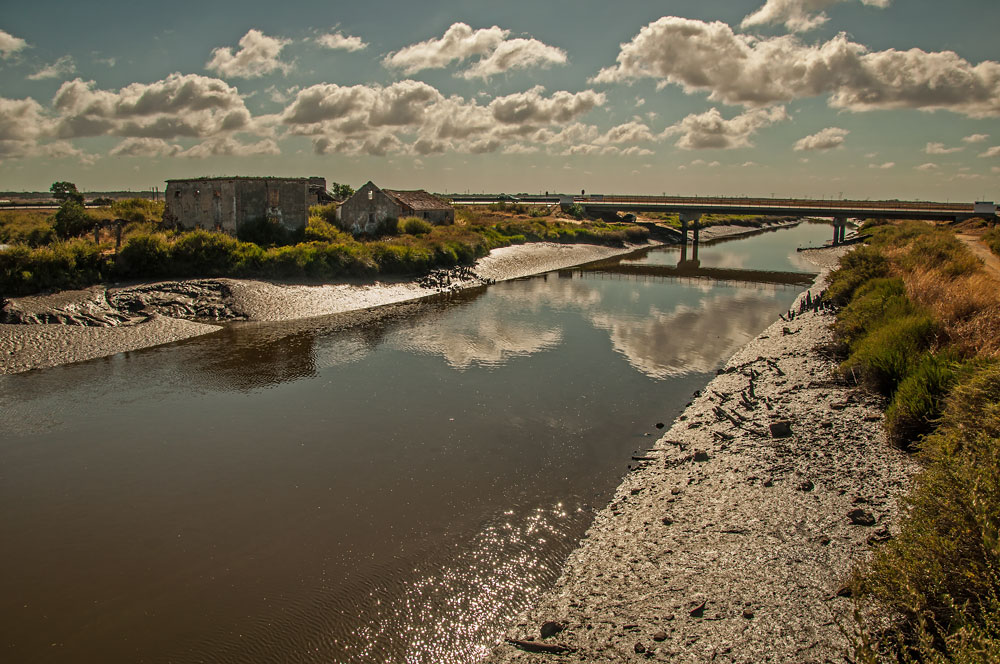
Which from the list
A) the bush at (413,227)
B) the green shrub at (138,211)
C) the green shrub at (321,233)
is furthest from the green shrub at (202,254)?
the bush at (413,227)

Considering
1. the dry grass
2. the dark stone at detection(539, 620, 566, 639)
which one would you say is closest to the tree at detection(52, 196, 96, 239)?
the dark stone at detection(539, 620, 566, 639)

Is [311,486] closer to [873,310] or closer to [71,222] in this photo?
[873,310]

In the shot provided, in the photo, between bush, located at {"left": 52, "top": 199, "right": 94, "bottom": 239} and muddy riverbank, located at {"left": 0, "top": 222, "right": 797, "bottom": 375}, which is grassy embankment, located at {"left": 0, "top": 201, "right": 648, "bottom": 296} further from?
muddy riverbank, located at {"left": 0, "top": 222, "right": 797, "bottom": 375}

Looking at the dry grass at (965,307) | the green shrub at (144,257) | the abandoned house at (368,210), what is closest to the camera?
the dry grass at (965,307)

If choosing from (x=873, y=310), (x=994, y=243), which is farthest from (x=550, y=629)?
(x=994, y=243)

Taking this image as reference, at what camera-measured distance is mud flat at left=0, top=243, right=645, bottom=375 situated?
2219 centimetres

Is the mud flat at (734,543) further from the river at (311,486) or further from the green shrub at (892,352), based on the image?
the river at (311,486)

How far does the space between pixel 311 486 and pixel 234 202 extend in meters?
32.4

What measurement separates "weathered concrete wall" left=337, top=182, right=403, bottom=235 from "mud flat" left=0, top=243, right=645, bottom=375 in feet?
43.5

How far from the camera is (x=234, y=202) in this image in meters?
39.3

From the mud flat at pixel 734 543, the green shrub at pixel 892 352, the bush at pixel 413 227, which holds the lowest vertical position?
the mud flat at pixel 734 543

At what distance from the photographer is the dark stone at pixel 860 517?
8.78 m

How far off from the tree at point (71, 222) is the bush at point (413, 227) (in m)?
22.0

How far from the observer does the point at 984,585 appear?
5.57m
